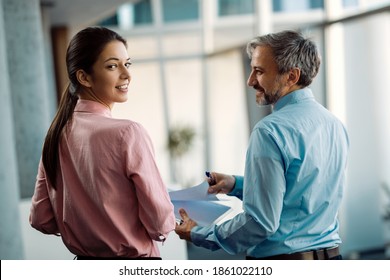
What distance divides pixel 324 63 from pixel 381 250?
1687mm

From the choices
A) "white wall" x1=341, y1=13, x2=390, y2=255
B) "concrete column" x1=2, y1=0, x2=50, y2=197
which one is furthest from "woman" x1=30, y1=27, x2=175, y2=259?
"white wall" x1=341, y1=13, x2=390, y2=255

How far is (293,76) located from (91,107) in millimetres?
501

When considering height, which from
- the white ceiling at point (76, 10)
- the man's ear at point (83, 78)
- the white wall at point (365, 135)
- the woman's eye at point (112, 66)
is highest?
the white ceiling at point (76, 10)

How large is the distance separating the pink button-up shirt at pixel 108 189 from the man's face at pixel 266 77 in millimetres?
315

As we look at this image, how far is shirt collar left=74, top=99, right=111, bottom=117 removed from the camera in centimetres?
168

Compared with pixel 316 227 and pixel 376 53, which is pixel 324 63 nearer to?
pixel 376 53

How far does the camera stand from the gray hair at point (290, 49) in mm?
1670

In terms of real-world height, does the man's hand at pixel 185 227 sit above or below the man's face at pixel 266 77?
below

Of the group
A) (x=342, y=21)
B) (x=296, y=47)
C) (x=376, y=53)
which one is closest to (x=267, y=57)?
(x=296, y=47)

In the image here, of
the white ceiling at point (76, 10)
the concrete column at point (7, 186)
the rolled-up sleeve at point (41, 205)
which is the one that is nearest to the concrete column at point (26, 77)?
the concrete column at point (7, 186)

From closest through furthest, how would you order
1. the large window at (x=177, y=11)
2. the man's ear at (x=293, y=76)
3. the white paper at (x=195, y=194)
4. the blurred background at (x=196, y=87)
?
the man's ear at (x=293, y=76)
the white paper at (x=195, y=194)
the blurred background at (x=196, y=87)
the large window at (x=177, y=11)

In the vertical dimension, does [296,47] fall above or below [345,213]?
above

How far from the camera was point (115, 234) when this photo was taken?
1.66 metres

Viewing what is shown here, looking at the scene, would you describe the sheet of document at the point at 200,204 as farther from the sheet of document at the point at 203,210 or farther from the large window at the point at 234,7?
the large window at the point at 234,7
